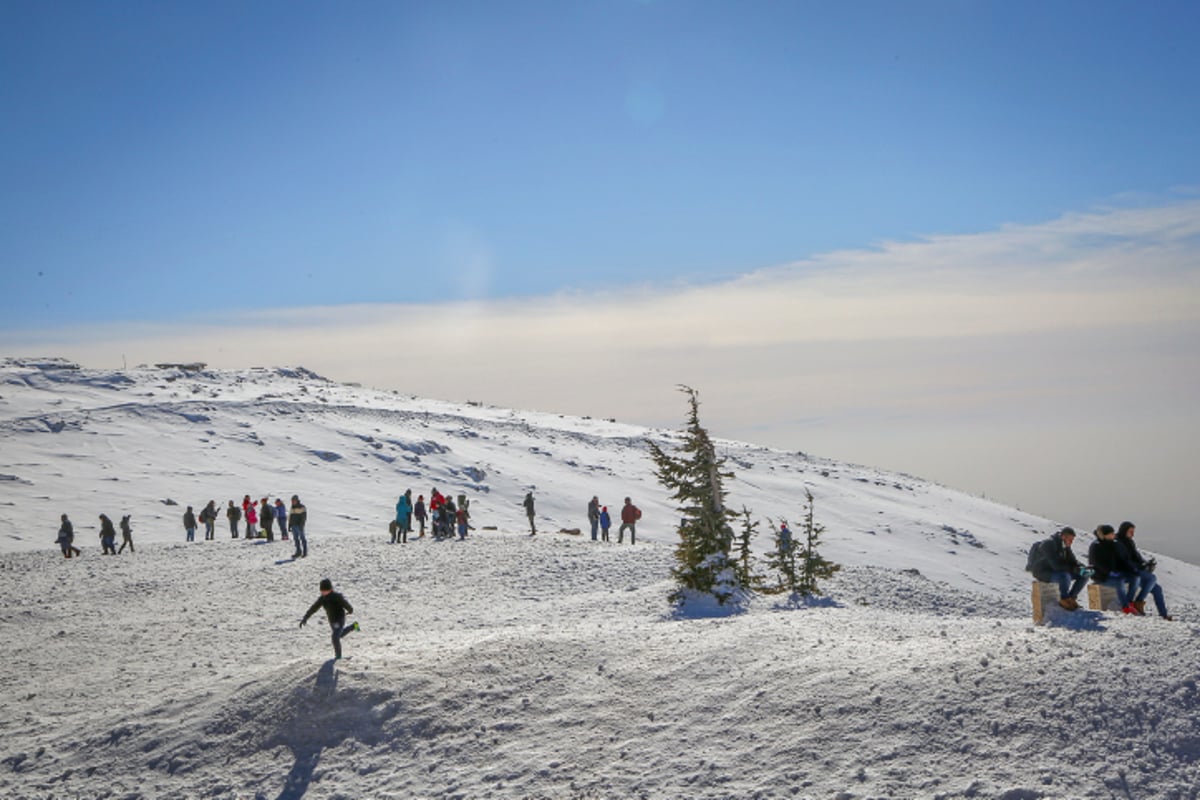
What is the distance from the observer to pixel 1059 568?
1368 cm

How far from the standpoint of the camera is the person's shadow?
1270 centimetres

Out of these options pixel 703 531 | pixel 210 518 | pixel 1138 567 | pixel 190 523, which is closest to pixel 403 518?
pixel 210 518

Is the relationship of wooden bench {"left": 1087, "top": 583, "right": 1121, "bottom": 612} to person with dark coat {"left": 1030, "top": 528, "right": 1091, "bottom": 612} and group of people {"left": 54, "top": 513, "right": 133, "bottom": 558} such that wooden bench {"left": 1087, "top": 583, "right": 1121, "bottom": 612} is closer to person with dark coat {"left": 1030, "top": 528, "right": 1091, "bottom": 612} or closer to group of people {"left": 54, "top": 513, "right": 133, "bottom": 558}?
person with dark coat {"left": 1030, "top": 528, "right": 1091, "bottom": 612}

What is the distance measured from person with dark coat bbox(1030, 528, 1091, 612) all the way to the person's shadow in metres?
11.0

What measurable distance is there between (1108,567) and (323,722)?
13.6 metres

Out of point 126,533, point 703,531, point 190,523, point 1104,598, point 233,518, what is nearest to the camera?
point 1104,598

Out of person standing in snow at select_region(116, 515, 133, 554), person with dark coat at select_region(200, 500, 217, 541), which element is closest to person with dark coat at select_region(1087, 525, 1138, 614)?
person standing in snow at select_region(116, 515, 133, 554)

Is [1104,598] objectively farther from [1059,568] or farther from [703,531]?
[703,531]

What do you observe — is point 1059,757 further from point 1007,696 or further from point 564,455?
point 564,455

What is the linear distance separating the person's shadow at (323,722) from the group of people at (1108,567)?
11144 millimetres

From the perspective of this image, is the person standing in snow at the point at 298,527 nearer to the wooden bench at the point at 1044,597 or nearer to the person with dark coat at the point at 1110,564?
the wooden bench at the point at 1044,597

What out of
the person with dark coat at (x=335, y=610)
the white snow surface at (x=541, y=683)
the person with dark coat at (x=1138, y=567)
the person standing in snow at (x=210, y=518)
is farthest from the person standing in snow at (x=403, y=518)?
the person with dark coat at (x=1138, y=567)

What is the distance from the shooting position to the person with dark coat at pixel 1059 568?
44.6 ft

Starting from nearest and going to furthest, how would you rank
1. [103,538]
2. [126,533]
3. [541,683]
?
1. [541,683]
2. [103,538]
3. [126,533]
